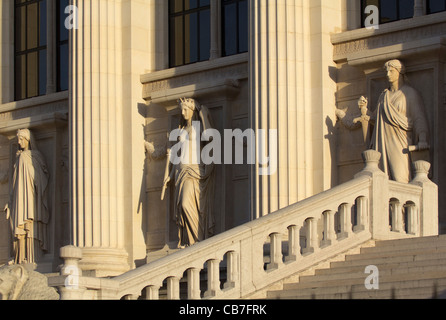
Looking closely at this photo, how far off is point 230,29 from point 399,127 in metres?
5.62

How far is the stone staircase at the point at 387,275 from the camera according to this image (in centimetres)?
1844

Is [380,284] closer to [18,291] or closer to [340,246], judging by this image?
[340,246]

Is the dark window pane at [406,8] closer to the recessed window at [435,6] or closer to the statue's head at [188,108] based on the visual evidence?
the recessed window at [435,6]

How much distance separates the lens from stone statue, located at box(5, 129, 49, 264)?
31.6 m

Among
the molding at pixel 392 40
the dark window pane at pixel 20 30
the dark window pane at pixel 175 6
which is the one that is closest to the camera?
the molding at pixel 392 40

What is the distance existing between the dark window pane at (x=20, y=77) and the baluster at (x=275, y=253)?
1348cm

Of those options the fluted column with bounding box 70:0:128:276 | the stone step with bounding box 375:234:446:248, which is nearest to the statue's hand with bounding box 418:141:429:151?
the stone step with bounding box 375:234:446:248

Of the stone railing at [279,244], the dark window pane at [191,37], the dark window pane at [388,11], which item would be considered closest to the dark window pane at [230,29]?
the dark window pane at [191,37]

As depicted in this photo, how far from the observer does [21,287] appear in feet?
59.0

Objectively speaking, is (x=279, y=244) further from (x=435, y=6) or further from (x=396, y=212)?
(x=435, y=6)

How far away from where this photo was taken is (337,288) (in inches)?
763

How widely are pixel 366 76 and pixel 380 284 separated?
25.9 feet

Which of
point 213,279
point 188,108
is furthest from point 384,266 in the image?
point 188,108

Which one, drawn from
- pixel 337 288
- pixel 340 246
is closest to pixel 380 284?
pixel 337 288
